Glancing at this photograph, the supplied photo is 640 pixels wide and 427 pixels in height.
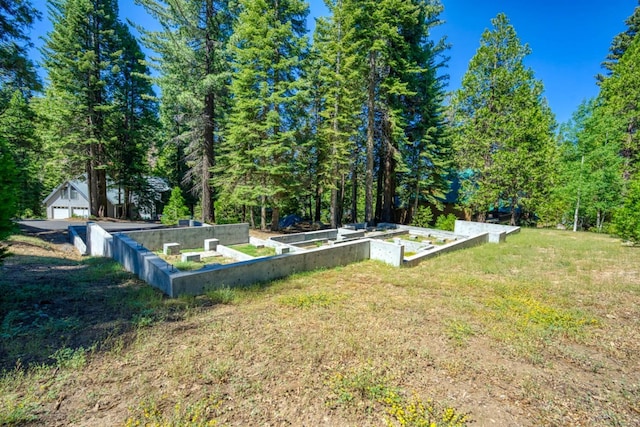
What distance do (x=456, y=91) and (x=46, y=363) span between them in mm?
23655

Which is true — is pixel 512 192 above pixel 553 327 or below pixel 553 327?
above

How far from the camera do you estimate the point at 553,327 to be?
4.47 metres

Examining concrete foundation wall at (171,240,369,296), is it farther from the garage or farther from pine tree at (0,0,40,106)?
the garage

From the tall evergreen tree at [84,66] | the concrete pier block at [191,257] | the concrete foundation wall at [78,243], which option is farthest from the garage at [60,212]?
the concrete pier block at [191,257]

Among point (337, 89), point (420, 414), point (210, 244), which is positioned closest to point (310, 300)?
point (420, 414)

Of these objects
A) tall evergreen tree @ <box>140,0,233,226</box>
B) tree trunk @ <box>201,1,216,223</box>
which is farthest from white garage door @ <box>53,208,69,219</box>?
tree trunk @ <box>201,1,216,223</box>

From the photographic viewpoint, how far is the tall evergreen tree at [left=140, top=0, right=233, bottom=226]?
43.6 ft

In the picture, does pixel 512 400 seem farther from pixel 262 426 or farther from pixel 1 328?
pixel 1 328

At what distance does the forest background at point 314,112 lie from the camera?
13.5 m

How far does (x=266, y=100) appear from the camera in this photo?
13.4 meters

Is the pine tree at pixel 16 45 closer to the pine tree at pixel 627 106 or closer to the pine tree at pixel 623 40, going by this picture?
the pine tree at pixel 627 106

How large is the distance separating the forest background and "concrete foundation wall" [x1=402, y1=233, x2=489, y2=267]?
5.42 metres

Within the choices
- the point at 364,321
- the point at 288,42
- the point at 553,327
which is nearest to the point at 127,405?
the point at 364,321

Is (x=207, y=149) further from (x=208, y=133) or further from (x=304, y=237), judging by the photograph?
(x=304, y=237)
